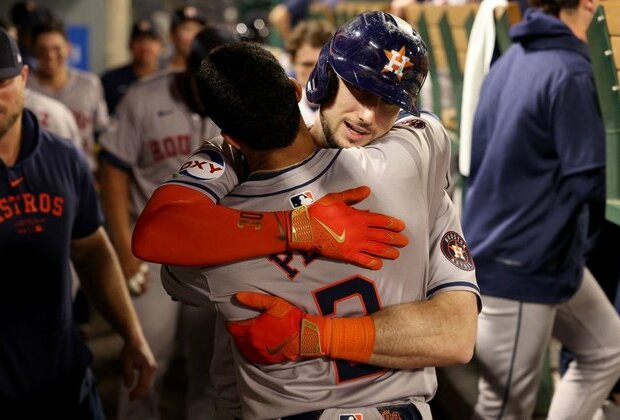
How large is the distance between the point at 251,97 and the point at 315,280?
1.43ft

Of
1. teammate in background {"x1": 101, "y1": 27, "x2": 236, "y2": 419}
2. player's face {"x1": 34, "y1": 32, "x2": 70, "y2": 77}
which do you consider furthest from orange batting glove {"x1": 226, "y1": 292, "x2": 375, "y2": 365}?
player's face {"x1": 34, "y1": 32, "x2": 70, "y2": 77}

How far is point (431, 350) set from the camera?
2.12m

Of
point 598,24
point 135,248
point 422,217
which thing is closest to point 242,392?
point 135,248

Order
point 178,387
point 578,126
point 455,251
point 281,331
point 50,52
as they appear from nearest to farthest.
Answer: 1. point 281,331
2. point 455,251
3. point 578,126
4. point 178,387
5. point 50,52

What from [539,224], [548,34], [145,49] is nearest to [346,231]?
[539,224]

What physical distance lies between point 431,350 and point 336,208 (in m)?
0.39

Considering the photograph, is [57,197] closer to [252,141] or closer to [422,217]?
[252,141]

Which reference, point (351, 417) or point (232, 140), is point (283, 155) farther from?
point (351, 417)

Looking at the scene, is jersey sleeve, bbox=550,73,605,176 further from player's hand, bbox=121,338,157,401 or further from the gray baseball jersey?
the gray baseball jersey

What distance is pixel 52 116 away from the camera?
4.76 meters

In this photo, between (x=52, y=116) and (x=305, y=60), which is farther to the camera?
(x=305, y=60)

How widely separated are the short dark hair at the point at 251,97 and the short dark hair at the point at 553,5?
1.93 metres

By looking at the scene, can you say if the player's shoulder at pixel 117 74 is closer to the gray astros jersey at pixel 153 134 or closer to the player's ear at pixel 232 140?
the gray astros jersey at pixel 153 134

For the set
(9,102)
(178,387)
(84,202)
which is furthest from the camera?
(178,387)
